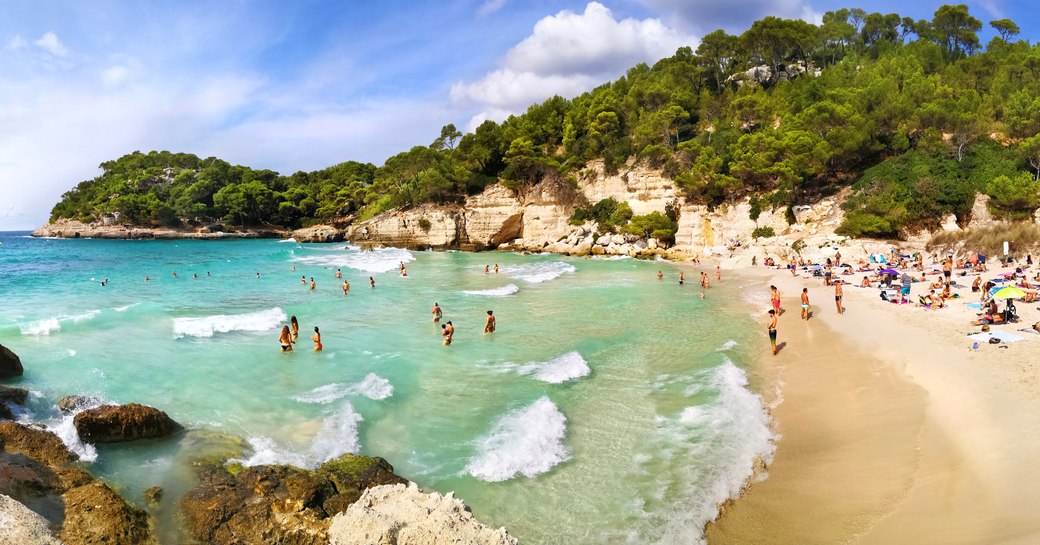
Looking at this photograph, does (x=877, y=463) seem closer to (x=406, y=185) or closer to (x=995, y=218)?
(x=995, y=218)

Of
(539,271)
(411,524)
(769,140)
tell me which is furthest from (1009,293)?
(769,140)

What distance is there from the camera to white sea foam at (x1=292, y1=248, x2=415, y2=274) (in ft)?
146

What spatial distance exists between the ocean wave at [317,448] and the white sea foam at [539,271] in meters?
22.8

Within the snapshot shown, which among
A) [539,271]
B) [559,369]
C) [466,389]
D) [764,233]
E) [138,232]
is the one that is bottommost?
[466,389]

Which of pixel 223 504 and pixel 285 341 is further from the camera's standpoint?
pixel 285 341

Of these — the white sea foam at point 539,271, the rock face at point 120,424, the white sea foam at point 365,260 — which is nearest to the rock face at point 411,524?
the rock face at point 120,424

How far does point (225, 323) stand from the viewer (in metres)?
20.5

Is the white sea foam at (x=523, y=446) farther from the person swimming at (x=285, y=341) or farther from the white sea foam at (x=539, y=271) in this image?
the white sea foam at (x=539, y=271)

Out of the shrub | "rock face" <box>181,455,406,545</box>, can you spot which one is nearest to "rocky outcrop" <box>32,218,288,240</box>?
the shrub

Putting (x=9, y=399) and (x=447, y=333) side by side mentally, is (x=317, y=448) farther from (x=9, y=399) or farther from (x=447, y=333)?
(x=447, y=333)

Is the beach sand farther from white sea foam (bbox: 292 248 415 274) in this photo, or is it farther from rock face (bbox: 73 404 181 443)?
white sea foam (bbox: 292 248 415 274)

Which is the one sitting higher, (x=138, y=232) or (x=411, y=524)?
(x=138, y=232)

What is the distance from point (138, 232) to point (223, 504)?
99530 mm

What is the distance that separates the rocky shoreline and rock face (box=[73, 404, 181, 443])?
18mm
